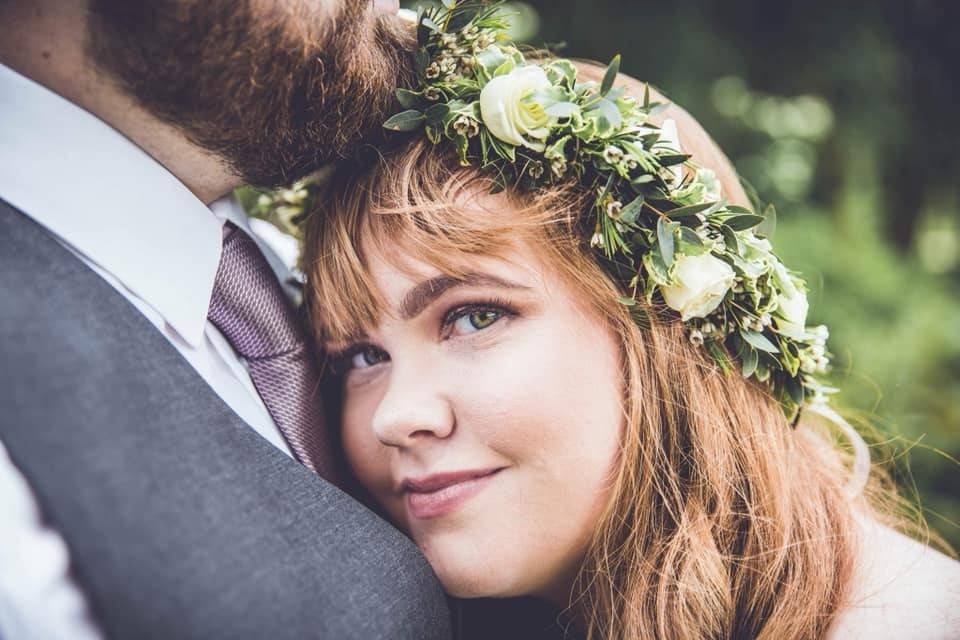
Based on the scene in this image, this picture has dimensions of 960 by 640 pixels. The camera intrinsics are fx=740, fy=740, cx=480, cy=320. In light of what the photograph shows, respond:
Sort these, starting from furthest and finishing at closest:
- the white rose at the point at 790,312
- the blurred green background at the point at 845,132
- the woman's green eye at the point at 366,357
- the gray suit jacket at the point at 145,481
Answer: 1. the blurred green background at the point at 845,132
2. the woman's green eye at the point at 366,357
3. the white rose at the point at 790,312
4. the gray suit jacket at the point at 145,481

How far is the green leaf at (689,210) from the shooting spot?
67.2 inches

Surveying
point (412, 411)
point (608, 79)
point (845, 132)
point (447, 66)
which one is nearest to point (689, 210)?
point (608, 79)

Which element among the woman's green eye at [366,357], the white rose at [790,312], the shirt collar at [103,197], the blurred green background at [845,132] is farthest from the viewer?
the blurred green background at [845,132]

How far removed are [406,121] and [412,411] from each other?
2.27ft

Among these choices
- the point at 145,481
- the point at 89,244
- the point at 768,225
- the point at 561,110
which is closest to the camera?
the point at 145,481

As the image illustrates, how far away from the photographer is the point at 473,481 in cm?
179

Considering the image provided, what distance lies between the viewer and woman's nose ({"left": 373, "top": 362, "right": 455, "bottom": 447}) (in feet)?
5.63

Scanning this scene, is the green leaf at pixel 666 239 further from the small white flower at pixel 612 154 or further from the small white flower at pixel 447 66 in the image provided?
the small white flower at pixel 447 66

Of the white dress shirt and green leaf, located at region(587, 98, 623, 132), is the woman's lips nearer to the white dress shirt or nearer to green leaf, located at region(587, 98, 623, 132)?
the white dress shirt

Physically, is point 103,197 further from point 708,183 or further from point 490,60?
point 708,183

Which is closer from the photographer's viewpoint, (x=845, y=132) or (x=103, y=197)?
(x=103, y=197)

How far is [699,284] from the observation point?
1704 millimetres

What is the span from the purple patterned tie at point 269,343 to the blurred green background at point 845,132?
2.75m

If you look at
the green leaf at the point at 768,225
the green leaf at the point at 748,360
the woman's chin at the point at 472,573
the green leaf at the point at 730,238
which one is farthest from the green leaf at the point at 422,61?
the woman's chin at the point at 472,573
